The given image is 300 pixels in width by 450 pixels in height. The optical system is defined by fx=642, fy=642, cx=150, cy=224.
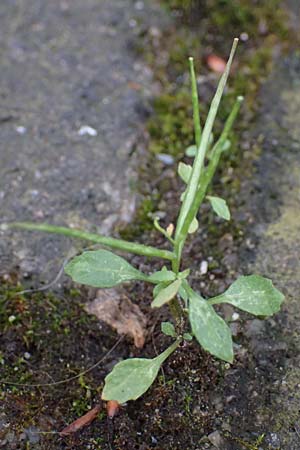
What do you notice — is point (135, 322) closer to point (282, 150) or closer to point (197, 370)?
point (197, 370)

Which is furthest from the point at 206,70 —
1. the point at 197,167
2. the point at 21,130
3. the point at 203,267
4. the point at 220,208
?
the point at 197,167

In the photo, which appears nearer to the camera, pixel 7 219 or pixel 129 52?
pixel 7 219

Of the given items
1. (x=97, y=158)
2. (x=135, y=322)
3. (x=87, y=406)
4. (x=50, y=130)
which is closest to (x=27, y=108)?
(x=50, y=130)

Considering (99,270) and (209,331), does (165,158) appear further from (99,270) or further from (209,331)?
(209,331)

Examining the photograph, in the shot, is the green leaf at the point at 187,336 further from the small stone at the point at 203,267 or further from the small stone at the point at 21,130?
the small stone at the point at 21,130

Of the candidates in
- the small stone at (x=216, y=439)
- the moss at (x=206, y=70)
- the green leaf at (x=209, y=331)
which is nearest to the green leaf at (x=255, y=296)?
the green leaf at (x=209, y=331)

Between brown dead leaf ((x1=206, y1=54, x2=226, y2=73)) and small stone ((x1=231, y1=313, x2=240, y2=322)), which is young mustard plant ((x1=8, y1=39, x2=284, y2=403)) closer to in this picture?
small stone ((x1=231, y1=313, x2=240, y2=322))

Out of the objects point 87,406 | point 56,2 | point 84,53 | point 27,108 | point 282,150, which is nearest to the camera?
point 87,406
